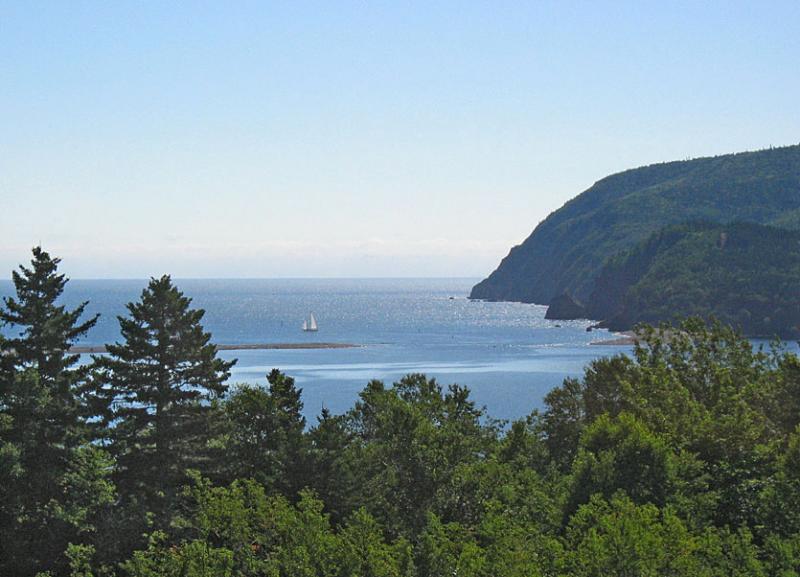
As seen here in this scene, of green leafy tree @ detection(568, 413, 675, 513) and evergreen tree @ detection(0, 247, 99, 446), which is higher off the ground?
evergreen tree @ detection(0, 247, 99, 446)

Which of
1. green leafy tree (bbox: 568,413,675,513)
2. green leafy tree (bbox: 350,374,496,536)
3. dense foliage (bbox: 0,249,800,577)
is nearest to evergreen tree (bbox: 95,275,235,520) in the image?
dense foliage (bbox: 0,249,800,577)

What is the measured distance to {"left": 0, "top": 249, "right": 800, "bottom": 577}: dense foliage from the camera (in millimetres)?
31797

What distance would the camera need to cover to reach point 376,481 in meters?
47.3

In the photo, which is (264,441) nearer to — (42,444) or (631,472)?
(42,444)

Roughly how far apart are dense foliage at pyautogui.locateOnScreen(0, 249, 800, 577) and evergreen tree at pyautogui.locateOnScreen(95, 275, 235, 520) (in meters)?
0.12

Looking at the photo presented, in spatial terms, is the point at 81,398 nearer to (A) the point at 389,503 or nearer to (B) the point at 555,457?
(A) the point at 389,503

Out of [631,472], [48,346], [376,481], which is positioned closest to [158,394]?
[48,346]

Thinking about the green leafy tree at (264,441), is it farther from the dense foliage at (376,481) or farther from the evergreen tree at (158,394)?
the evergreen tree at (158,394)

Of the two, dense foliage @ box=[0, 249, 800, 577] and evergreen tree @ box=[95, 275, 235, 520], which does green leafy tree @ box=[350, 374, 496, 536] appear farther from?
evergreen tree @ box=[95, 275, 235, 520]

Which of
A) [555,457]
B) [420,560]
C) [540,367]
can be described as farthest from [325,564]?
[540,367]

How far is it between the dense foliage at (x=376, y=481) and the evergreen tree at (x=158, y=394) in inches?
4.6

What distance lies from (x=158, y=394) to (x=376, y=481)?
47.8ft

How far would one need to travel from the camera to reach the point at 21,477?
45.3 metres

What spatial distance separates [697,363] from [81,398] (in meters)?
40.9
